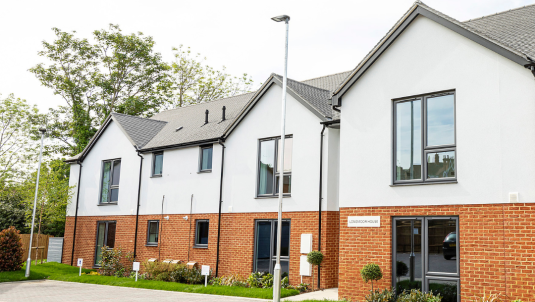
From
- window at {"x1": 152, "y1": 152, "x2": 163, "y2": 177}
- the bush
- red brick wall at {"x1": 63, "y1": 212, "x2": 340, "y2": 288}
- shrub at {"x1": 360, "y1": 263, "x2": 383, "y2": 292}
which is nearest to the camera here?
shrub at {"x1": 360, "y1": 263, "x2": 383, "y2": 292}

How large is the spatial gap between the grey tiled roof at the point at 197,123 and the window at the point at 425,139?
8.63m

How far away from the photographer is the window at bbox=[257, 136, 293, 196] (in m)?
17.4

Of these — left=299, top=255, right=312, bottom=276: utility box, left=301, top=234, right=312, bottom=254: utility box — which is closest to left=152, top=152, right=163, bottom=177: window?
left=301, top=234, right=312, bottom=254: utility box

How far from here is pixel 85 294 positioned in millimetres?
16125

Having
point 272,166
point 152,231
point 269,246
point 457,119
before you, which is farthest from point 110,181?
point 457,119

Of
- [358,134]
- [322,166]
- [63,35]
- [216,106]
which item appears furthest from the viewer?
[63,35]

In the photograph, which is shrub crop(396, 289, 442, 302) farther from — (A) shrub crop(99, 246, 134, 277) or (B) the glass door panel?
(A) shrub crop(99, 246, 134, 277)

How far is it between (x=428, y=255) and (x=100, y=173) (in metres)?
18.5

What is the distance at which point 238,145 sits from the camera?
19.3 meters

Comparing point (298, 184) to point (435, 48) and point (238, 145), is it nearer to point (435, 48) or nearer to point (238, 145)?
point (238, 145)

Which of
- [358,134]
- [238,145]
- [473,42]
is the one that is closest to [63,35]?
[238,145]

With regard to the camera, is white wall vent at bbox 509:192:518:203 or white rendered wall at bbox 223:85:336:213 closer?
white wall vent at bbox 509:192:518:203

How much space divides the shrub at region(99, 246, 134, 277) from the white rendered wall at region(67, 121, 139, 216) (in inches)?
74.4

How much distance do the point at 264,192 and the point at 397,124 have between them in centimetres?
633
